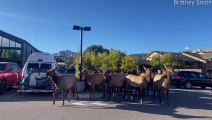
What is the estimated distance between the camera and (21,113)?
11453mm

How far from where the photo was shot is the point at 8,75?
19453mm

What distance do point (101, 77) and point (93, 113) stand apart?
16.8 ft

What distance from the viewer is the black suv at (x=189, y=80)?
Result: 2955 cm

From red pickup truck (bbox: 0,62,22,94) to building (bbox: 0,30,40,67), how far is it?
15.2 m

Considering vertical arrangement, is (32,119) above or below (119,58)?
below

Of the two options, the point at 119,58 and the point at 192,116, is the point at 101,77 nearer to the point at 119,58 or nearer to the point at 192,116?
the point at 192,116

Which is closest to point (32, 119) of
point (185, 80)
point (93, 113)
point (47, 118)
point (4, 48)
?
point (47, 118)

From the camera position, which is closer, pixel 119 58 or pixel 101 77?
pixel 101 77

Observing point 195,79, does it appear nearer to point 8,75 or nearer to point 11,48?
point 8,75

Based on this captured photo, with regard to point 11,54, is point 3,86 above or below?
below

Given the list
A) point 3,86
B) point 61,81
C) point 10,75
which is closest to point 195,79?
point 10,75

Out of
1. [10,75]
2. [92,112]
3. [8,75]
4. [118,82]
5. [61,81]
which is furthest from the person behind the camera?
[10,75]

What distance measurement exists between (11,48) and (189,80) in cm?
2198

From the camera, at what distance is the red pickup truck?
18.6m
